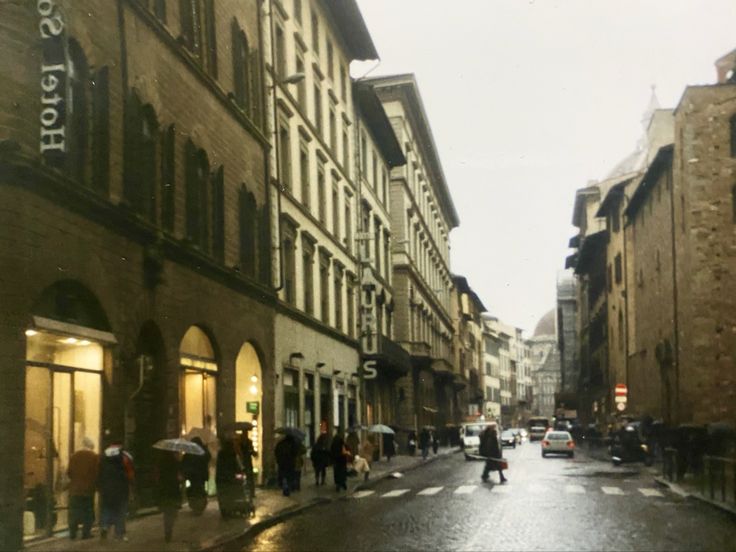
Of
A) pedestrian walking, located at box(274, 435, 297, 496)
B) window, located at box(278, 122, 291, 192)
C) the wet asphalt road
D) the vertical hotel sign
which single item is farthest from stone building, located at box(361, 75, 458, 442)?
the vertical hotel sign

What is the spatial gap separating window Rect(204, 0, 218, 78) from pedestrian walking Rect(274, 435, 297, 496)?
8.43m

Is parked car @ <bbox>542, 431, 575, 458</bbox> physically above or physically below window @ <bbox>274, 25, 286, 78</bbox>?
below

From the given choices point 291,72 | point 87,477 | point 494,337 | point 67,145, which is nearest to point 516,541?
point 87,477

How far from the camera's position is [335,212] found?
43.1m

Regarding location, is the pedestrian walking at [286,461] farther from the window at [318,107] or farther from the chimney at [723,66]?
the chimney at [723,66]

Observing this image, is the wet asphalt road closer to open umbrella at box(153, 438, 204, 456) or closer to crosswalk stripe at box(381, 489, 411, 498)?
crosswalk stripe at box(381, 489, 411, 498)

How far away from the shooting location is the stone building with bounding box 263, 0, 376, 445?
33.4m

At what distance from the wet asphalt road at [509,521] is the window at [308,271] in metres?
7.65

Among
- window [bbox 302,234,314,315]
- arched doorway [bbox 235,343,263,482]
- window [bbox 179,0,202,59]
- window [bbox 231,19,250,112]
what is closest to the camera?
window [bbox 179,0,202,59]

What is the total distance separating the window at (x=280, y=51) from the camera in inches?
1352

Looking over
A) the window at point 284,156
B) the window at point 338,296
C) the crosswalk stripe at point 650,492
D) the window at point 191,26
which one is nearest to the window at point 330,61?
the window at point 338,296

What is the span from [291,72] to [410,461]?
2006cm

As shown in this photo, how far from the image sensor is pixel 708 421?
1674 inches

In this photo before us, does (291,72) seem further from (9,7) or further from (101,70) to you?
(9,7)
